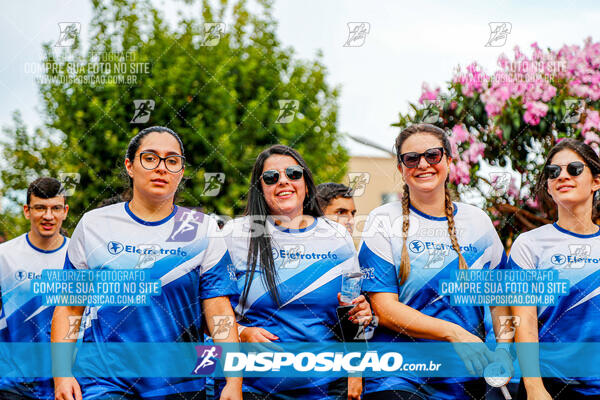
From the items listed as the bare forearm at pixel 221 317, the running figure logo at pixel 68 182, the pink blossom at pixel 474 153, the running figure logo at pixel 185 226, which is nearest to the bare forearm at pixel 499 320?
the bare forearm at pixel 221 317

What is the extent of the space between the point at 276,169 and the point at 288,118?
236 cm

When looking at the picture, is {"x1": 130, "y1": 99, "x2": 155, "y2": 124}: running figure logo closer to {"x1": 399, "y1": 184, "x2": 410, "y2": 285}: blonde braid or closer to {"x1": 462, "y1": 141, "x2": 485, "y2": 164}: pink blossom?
{"x1": 462, "y1": 141, "x2": 485, "y2": 164}: pink blossom

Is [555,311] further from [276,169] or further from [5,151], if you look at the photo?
[5,151]

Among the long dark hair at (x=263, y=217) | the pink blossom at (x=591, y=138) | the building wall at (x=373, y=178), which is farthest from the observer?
the building wall at (x=373, y=178)

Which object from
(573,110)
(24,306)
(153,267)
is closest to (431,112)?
(573,110)

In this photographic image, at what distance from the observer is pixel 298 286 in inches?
146

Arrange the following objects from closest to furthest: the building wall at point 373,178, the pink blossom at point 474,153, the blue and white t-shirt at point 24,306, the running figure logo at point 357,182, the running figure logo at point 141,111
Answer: the blue and white t-shirt at point 24,306 < the pink blossom at point 474,153 < the running figure logo at point 357,182 < the running figure logo at point 141,111 < the building wall at point 373,178

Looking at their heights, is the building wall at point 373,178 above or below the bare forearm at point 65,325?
above

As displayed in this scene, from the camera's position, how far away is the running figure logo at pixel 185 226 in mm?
3646

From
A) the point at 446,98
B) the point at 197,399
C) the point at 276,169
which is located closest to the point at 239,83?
the point at 446,98

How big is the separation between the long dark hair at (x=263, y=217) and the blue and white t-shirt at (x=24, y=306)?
1.84 m

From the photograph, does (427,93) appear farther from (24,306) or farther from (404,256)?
(24,306)

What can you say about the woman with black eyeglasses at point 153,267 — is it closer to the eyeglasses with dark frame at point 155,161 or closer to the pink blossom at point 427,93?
the eyeglasses with dark frame at point 155,161

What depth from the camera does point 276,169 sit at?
395 cm
